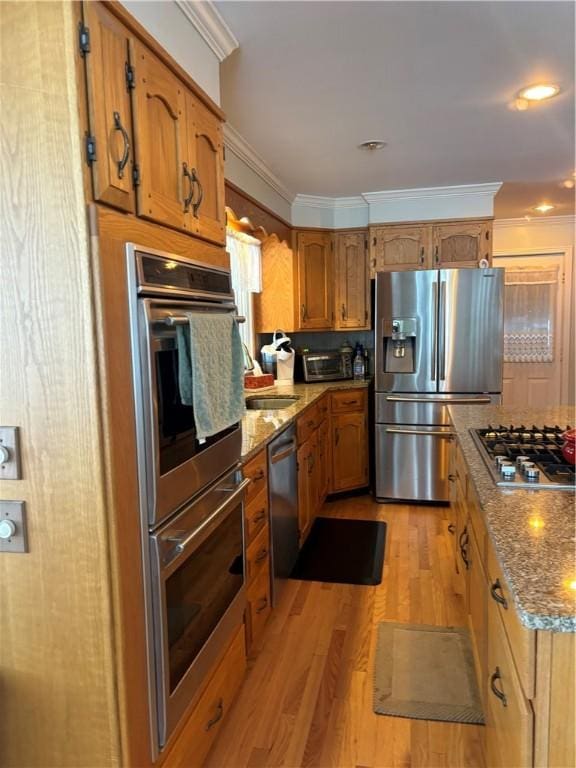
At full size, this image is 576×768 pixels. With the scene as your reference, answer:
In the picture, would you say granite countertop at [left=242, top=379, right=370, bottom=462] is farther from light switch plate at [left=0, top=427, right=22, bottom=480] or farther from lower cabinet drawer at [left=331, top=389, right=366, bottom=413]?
light switch plate at [left=0, top=427, right=22, bottom=480]

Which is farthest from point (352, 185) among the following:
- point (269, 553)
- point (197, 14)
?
point (269, 553)

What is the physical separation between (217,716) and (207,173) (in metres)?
1.81

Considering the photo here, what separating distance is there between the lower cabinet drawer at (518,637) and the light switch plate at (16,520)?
107cm

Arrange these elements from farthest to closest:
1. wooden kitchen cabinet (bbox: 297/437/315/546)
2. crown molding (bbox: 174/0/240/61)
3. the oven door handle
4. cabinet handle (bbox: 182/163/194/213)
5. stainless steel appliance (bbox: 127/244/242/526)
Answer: wooden kitchen cabinet (bbox: 297/437/315/546) → crown molding (bbox: 174/0/240/61) → cabinet handle (bbox: 182/163/194/213) → the oven door handle → stainless steel appliance (bbox: 127/244/242/526)

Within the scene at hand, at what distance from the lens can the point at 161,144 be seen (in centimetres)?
148

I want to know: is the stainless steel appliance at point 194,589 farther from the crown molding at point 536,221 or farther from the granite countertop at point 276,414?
the crown molding at point 536,221

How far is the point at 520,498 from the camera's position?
5.05ft

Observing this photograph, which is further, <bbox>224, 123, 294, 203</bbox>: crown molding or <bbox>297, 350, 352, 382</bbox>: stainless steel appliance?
<bbox>297, 350, 352, 382</bbox>: stainless steel appliance

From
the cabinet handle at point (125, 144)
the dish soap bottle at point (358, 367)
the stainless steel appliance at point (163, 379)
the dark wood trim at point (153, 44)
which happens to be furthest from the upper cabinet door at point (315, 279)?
the cabinet handle at point (125, 144)

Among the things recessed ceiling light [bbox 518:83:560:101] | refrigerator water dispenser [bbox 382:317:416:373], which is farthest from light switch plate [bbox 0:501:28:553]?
refrigerator water dispenser [bbox 382:317:416:373]

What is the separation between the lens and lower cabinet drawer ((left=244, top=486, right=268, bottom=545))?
2199 mm

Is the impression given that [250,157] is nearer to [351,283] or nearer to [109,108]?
[351,283]

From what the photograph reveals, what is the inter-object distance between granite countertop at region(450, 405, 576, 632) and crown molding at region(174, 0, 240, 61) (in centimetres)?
174

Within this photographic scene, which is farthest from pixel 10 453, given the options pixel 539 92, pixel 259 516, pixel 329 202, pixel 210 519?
pixel 329 202
